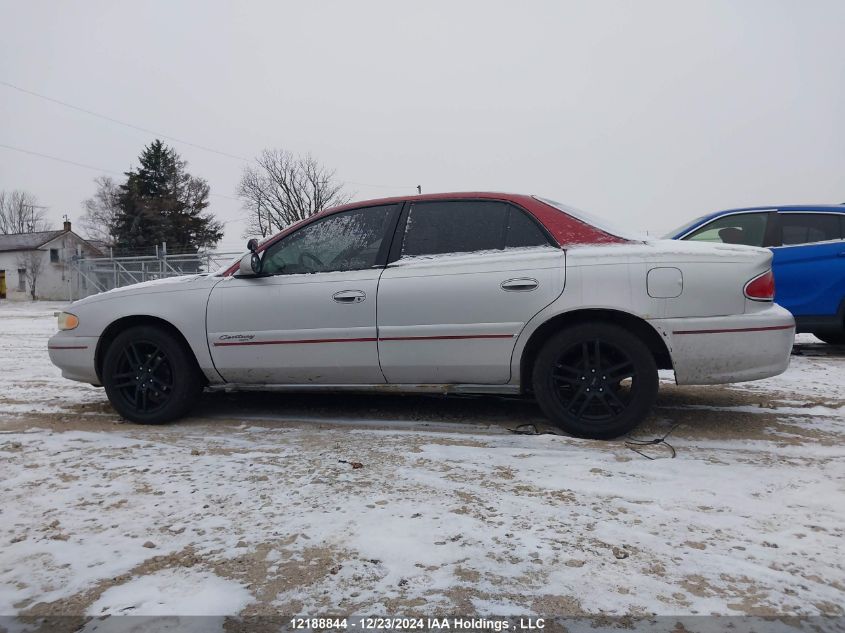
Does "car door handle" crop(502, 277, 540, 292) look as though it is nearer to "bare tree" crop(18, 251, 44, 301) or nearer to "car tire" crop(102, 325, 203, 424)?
"car tire" crop(102, 325, 203, 424)

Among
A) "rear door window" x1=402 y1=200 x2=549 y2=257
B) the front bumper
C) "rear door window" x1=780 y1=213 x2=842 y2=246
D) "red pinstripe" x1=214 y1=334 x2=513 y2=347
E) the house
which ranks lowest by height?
the front bumper

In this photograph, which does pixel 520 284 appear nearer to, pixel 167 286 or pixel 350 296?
pixel 350 296

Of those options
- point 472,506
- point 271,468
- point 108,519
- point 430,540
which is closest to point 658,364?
point 472,506

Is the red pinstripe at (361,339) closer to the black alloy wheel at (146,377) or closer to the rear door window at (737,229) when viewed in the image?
the black alloy wheel at (146,377)

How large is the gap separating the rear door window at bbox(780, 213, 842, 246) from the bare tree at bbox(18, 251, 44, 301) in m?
47.1

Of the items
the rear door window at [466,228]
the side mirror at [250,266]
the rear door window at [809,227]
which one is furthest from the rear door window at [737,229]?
the side mirror at [250,266]

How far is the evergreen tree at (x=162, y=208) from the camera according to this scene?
44438mm

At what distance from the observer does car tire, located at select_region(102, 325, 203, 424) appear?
4.11 metres

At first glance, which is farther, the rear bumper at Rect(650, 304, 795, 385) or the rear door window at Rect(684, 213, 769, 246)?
the rear door window at Rect(684, 213, 769, 246)

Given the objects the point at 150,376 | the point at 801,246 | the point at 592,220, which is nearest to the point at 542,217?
the point at 592,220

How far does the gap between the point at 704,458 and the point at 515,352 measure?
1.21 meters

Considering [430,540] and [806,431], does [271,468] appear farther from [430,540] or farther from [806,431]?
[806,431]

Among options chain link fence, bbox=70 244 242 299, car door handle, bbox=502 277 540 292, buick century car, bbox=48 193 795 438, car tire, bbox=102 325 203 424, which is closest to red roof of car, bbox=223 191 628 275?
buick century car, bbox=48 193 795 438

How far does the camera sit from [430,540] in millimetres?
2271
